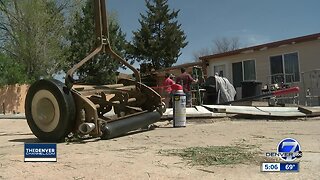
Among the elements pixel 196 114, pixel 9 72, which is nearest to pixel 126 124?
pixel 196 114

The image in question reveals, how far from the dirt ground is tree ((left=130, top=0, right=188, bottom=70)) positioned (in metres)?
41.7

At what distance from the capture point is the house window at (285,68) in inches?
829

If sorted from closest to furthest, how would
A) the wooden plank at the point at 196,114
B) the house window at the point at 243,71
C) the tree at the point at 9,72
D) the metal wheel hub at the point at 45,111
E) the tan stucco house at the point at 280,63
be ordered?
the metal wheel hub at the point at 45,111 → the wooden plank at the point at 196,114 → the tan stucco house at the point at 280,63 → the house window at the point at 243,71 → the tree at the point at 9,72

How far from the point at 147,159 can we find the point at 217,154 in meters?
1.02

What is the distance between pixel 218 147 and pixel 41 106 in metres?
3.91

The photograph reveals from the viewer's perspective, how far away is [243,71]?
23.7 meters

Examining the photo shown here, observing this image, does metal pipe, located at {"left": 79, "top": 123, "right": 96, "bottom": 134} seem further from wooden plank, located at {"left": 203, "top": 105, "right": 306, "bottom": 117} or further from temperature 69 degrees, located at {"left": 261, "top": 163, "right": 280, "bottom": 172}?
wooden plank, located at {"left": 203, "top": 105, "right": 306, "bottom": 117}

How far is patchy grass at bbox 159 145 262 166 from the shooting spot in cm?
574

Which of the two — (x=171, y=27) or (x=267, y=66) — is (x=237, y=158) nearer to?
(x=267, y=66)

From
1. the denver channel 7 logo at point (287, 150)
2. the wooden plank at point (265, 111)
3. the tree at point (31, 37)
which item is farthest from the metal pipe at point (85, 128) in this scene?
the tree at point (31, 37)

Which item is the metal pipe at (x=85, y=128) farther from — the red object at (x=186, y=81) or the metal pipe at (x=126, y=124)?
the red object at (x=186, y=81)

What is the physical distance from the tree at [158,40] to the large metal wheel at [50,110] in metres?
41.5

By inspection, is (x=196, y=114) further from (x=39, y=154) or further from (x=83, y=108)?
(x=39, y=154)

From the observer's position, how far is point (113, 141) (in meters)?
8.27
